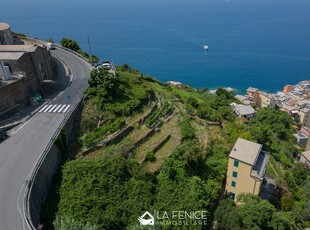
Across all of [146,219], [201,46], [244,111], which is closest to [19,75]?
[146,219]

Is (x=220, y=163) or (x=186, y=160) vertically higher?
(x=186, y=160)

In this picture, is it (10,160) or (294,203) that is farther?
(294,203)

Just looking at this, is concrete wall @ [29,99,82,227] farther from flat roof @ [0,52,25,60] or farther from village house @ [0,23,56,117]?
flat roof @ [0,52,25,60]

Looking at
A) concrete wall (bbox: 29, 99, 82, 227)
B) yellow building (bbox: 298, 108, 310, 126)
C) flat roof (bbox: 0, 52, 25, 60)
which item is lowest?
yellow building (bbox: 298, 108, 310, 126)

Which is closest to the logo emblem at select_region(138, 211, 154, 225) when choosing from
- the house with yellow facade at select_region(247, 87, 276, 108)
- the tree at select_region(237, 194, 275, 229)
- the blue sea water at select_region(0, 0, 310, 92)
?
the tree at select_region(237, 194, 275, 229)

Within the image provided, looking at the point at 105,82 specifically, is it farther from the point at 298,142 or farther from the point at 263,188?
the point at 298,142

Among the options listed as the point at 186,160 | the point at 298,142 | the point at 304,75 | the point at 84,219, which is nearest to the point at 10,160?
the point at 84,219

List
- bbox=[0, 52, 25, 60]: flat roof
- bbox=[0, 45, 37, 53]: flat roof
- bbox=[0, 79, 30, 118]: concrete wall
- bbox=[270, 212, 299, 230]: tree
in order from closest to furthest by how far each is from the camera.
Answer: bbox=[270, 212, 299, 230]: tree → bbox=[0, 79, 30, 118]: concrete wall → bbox=[0, 52, 25, 60]: flat roof → bbox=[0, 45, 37, 53]: flat roof
